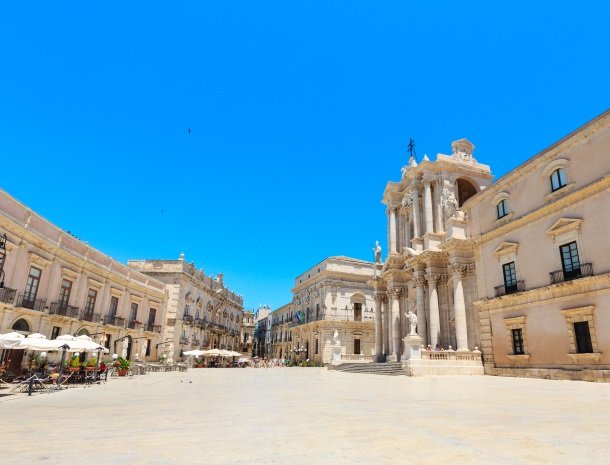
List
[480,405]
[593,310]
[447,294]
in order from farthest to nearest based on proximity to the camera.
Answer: [447,294] → [593,310] → [480,405]

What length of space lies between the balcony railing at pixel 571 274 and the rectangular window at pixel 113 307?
92.6 feet

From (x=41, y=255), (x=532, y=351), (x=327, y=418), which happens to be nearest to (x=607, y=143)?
(x=532, y=351)

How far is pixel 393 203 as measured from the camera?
3531 cm

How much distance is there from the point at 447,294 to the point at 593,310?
1193 cm

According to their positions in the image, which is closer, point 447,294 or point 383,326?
point 447,294

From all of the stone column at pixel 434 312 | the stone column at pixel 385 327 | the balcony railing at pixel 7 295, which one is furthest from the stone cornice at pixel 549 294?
the balcony railing at pixel 7 295

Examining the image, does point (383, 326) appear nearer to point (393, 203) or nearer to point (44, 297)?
point (393, 203)

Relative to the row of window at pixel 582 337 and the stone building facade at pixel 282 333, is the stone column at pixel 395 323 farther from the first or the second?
the stone building facade at pixel 282 333

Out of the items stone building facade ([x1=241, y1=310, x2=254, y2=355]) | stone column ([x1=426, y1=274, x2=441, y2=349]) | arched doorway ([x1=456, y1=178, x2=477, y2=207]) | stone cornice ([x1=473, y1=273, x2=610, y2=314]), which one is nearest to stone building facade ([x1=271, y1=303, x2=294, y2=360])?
stone building facade ([x1=241, y1=310, x2=254, y2=355])

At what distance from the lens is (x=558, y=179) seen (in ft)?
60.0

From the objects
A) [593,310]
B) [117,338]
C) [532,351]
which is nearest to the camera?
[593,310]

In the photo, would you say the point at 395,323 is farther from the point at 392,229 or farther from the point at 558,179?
the point at 558,179

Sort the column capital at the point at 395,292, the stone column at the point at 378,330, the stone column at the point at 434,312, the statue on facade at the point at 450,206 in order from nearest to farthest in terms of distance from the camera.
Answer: the stone column at the point at 434,312, the statue on facade at the point at 450,206, the column capital at the point at 395,292, the stone column at the point at 378,330

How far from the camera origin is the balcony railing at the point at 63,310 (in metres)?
23.7
